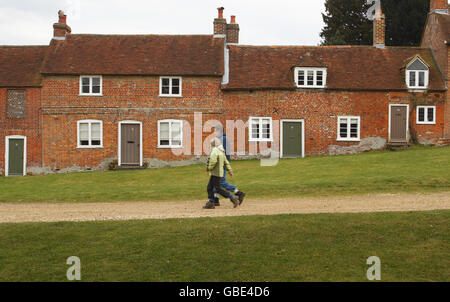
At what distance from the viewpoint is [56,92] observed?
91.4ft

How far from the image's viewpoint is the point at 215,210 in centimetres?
1182

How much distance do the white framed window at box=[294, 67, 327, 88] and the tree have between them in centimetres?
1886

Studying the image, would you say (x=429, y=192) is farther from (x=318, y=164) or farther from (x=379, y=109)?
(x=379, y=109)

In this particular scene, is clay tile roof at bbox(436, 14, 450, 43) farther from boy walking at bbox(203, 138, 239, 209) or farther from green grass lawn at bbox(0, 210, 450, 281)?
green grass lawn at bbox(0, 210, 450, 281)

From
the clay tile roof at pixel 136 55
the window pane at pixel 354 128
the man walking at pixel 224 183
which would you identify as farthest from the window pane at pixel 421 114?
the man walking at pixel 224 183

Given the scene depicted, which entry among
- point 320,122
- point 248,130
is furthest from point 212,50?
point 320,122

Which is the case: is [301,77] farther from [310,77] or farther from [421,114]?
[421,114]

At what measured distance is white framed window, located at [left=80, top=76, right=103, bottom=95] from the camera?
2803 cm

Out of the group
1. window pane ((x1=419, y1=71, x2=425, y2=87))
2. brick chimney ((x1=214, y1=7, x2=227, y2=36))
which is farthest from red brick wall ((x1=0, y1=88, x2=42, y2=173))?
window pane ((x1=419, y1=71, x2=425, y2=87))

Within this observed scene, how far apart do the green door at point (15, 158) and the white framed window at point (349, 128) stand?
2034cm

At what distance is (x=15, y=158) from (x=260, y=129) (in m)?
15.6

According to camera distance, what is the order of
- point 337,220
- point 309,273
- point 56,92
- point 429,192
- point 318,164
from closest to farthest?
1. point 309,273
2. point 337,220
3. point 429,192
4. point 318,164
5. point 56,92

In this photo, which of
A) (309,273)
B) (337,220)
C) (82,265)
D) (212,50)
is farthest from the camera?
(212,50)
